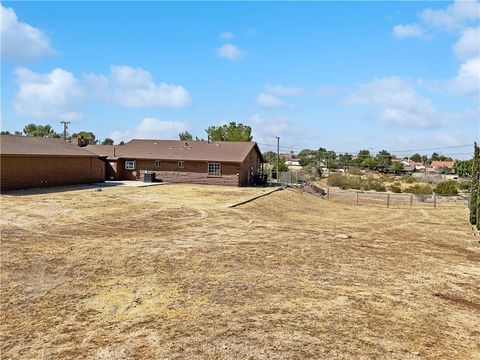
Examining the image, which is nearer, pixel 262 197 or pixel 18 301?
pixel 18 301

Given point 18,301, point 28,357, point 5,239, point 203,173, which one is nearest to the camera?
point 28,357

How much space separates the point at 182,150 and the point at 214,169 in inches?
202

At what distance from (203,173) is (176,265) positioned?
92.6 feet

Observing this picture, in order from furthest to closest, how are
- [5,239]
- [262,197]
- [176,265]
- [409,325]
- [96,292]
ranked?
[262,197] → [5,239] → [176,265] → [96,292] → [409,325]

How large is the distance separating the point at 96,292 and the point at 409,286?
25.5 feet

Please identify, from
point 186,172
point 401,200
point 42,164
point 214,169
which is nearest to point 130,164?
point 186,172

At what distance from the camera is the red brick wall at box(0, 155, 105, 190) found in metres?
28.0

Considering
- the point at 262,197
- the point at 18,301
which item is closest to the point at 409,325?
the point at 18,301

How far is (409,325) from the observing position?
779cm

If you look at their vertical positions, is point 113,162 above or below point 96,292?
above

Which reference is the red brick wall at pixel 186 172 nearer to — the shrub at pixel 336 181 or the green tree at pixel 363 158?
the shrub at pixel 336 181

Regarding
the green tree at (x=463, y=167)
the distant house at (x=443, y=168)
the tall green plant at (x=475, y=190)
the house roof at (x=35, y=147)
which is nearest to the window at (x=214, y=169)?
the house roof at (x=35, y=147)

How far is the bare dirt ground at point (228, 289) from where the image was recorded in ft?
22.4

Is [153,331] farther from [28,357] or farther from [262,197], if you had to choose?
[262,197]
